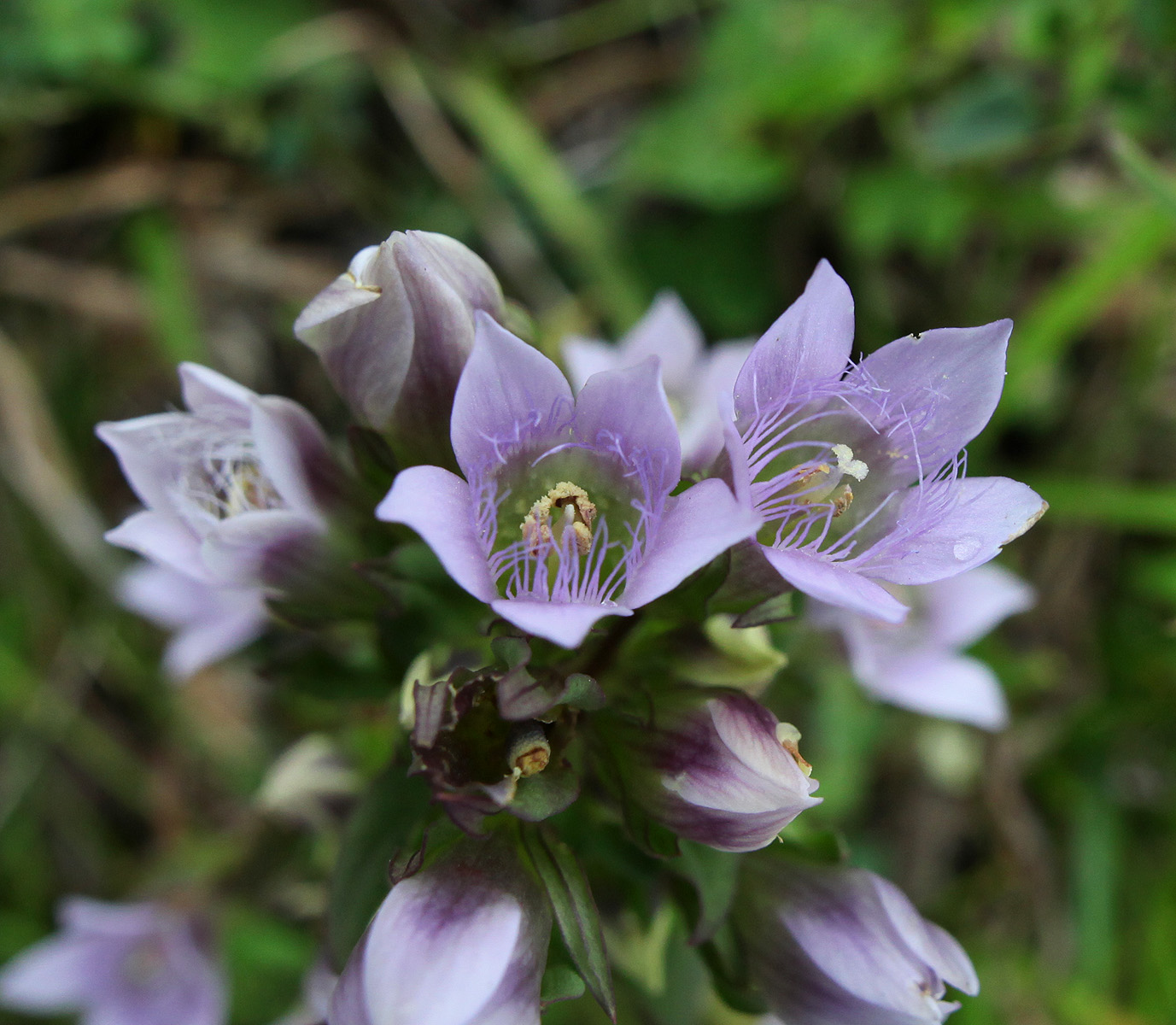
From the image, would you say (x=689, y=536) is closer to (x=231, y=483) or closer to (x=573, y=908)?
(x=573, y=908)

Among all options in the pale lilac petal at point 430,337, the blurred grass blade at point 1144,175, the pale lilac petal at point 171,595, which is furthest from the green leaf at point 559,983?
the blurred grass blade at point 1144,175

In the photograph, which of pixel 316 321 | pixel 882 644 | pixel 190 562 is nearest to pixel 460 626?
pixel 190 562

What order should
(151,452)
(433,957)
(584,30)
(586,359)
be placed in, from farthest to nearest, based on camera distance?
(584,30) → (586,359) → (151,452) → (433,957)

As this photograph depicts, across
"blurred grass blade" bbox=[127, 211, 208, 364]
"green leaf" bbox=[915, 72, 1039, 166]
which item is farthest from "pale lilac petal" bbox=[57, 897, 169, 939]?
"green leaf" bbox=[915, 72, 1039, 166]

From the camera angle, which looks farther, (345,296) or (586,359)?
(586,359)

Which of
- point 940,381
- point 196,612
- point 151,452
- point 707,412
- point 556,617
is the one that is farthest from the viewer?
point 196,612

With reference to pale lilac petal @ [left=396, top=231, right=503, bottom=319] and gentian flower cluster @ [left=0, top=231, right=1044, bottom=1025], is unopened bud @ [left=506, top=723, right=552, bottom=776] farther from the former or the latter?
pale lilac petal @ [left=396, top=231, right=503, bottom=319]

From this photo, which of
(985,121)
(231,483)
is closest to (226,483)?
(231,483)
